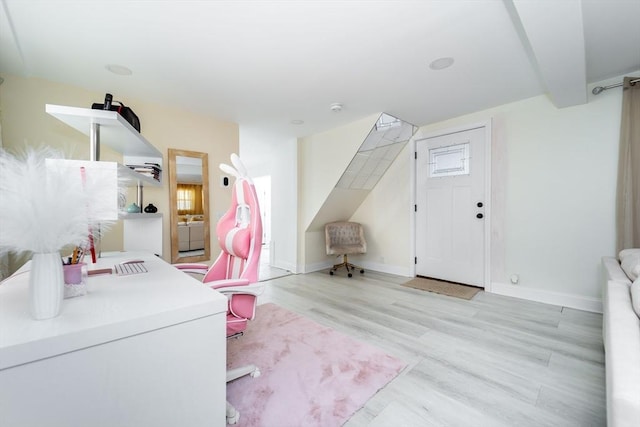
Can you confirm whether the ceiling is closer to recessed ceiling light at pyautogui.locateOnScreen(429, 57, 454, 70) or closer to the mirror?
recessed ceiling light at pyautogui.locateOnScreen(429, 57, 454, 70)

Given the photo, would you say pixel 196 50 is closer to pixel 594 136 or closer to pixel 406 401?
pixel 406 401

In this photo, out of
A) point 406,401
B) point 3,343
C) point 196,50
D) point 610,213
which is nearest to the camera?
point 3,343

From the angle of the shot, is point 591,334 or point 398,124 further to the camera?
point 398,124

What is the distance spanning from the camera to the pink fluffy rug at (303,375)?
4.78ft

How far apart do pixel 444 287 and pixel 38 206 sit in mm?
3883

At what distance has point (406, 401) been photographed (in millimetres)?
1537

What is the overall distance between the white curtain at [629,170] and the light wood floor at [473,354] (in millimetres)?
863

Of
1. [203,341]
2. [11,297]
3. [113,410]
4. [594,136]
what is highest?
[594,136]

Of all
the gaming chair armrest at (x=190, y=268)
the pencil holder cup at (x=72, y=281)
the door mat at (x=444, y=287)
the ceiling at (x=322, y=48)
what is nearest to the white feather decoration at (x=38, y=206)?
the pencil holder cup at (x=72, y=281)

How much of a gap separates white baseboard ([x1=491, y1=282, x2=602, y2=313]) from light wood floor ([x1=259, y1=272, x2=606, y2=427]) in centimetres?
11

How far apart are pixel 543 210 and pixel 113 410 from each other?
152 inches

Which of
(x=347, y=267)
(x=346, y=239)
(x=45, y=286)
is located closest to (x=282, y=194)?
(x=346, y=239)

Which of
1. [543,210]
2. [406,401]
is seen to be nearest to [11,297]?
[406,401]

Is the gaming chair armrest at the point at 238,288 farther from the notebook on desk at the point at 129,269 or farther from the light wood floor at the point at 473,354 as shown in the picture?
the light wood floor at the point at 473,354
